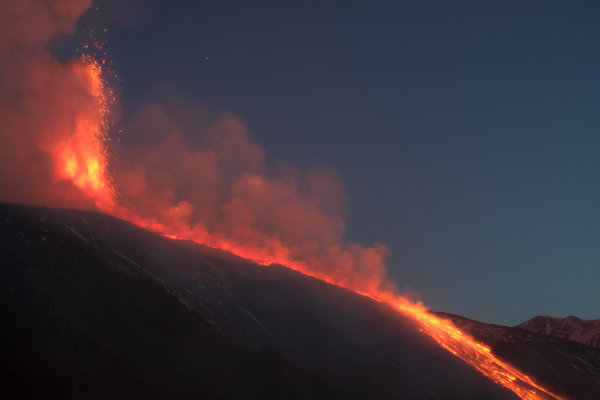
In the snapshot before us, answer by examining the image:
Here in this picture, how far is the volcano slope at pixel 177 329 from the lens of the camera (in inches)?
3314

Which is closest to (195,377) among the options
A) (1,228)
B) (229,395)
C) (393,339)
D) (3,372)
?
(229,395)

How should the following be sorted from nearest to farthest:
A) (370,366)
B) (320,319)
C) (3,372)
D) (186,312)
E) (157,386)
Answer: (3,372), (157,386), (186,312), (370,366), (320,319)

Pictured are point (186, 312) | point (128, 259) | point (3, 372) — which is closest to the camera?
point (3, 372)

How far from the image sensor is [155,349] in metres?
102

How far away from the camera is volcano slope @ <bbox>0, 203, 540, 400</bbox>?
84.2m

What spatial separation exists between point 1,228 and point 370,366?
99156mm

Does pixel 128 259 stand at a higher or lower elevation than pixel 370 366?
higher

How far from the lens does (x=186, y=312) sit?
117 meters

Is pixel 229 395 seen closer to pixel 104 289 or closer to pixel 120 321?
pixel 120 321

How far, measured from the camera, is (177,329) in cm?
11069

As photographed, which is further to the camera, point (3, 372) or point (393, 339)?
point (393, 339)

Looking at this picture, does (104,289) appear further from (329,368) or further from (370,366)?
(370,366)

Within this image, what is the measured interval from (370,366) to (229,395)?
49455 mm

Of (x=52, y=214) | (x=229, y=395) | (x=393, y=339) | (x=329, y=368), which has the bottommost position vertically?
(x=229, y=395)
